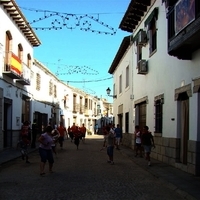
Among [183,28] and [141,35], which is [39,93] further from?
[183,28]

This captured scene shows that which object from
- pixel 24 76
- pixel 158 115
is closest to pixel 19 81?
pixel 24 76

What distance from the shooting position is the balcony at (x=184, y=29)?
9734mm

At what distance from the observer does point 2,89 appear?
19484 millimetres

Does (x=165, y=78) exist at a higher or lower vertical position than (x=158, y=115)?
higher

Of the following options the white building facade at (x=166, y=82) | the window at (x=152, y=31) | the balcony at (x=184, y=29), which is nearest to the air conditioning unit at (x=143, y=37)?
the white building facade at (x=166, y=82)

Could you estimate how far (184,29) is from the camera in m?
10.5

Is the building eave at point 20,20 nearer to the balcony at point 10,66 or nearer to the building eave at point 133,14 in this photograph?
the balcony at point 10,66

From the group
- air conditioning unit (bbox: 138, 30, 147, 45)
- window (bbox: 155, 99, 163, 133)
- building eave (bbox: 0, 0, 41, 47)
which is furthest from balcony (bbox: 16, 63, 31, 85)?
window (bbox: 155, 99, 163, 133)

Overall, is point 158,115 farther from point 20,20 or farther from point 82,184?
point 20,20

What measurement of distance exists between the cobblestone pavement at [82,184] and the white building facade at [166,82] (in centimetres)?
153

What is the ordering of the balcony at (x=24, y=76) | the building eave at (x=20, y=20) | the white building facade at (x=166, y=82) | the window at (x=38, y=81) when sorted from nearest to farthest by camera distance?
the white building facade at (x=166, y=82) → the building eave at (x=20, y=20) → the balcony at (x=24, y=76) → the window at (x=38, y=81)

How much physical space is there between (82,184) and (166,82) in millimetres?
6545

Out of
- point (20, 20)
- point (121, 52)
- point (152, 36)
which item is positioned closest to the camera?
point (152, 36)

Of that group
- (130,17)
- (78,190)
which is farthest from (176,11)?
(130,17)
